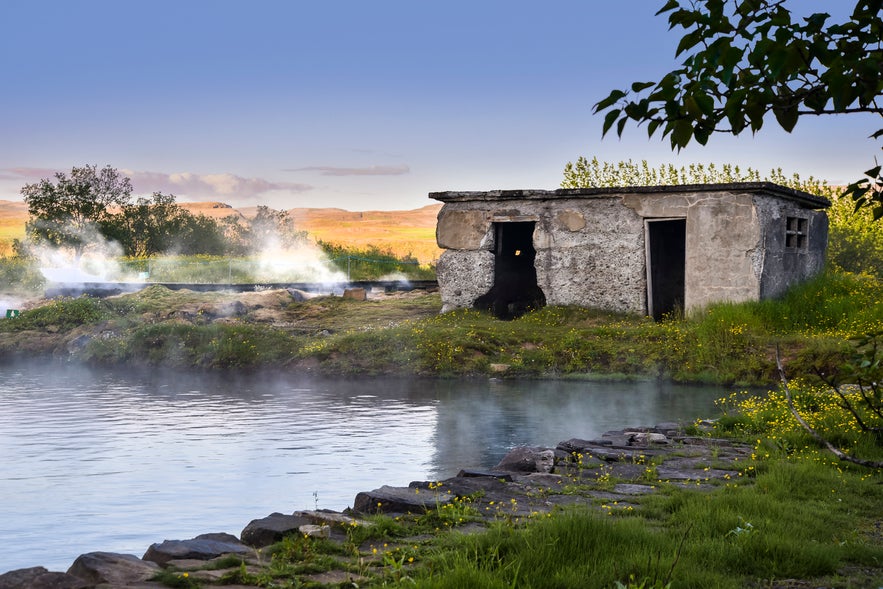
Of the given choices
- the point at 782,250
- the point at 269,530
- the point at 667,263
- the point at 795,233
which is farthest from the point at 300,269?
the point at 269,530

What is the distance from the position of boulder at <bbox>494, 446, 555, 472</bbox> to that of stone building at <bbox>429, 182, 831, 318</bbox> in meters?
12.1

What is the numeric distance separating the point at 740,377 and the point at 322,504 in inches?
391

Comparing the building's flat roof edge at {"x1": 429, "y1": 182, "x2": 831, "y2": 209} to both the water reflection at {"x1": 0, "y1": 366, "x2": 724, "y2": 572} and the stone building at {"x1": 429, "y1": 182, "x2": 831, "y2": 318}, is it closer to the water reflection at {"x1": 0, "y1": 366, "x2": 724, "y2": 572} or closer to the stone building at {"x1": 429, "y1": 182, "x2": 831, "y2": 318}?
the stone building at {"x1": 429, "y1": 182, "x2": 831, "y2": 318}

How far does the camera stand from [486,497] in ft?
22.3

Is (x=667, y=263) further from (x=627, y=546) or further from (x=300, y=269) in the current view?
(x=627, y=546)

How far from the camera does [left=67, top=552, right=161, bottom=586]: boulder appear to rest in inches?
188

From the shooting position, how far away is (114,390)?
16.4 m

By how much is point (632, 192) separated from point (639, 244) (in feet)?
3.65

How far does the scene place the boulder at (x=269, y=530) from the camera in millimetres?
5699

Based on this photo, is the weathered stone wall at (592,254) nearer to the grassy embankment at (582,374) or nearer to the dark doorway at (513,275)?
the grassy embankment at (582,374)

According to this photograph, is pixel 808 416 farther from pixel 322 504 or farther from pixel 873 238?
pixel 873 238

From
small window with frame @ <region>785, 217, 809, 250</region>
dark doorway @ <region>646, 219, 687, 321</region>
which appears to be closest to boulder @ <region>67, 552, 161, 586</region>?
small window with frame @ <region>785, 217, 809, 250</region>

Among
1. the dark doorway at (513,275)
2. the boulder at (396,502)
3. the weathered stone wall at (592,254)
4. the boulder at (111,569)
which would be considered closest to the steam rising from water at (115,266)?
the dark doorway at (513,275)

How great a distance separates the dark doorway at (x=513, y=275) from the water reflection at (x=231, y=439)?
6418 mm
